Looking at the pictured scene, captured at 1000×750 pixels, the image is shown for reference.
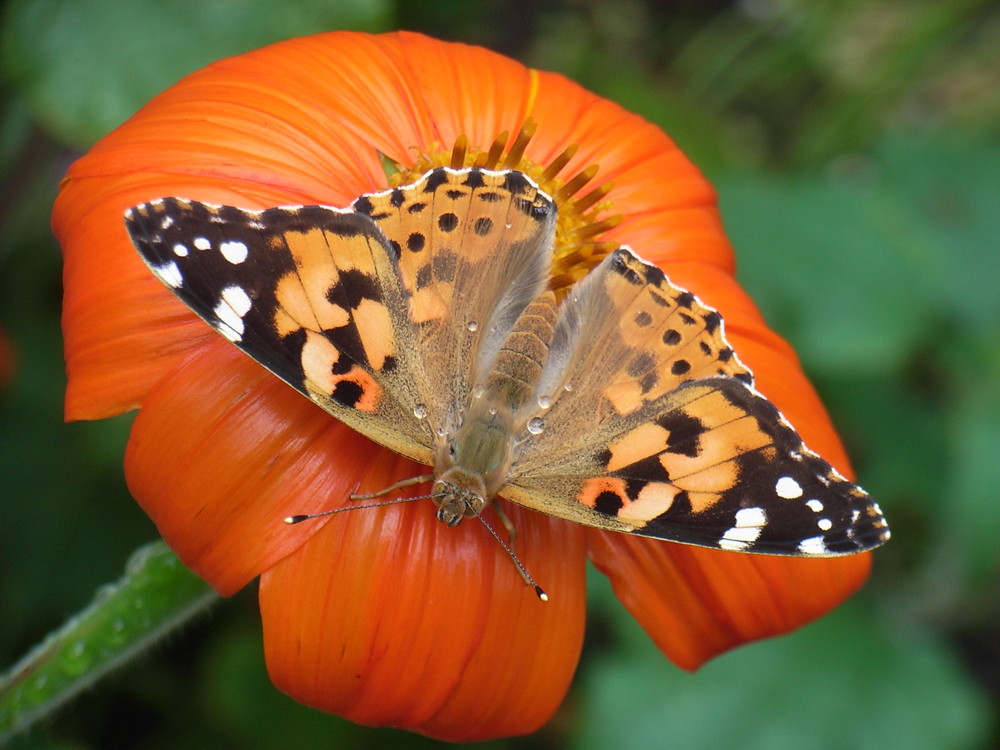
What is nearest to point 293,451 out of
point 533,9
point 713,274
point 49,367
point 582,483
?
point 582,483

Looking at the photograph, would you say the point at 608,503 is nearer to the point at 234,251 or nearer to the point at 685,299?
the point at 685,299

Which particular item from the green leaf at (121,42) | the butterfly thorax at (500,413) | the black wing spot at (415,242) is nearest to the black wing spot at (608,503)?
the butterfly thorax at (500,413)

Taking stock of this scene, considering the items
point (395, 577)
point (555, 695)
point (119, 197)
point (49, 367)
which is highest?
point (119, 197)

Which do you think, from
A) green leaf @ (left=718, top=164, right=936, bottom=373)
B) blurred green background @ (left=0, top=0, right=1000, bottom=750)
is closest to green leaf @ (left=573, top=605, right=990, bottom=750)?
blurred green background @ (left=0, top=0, right=1000, bottom=750)

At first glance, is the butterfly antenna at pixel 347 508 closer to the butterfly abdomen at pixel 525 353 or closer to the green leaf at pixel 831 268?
the butterfly abdomen at pixel 525 353

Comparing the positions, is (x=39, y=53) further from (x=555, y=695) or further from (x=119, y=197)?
(x=555, y=695)

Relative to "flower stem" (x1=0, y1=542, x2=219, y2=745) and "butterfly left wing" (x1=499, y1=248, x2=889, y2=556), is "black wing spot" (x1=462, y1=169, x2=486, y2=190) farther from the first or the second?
"flower stem" (x1=0, y1=542, x2=219, y2=745)

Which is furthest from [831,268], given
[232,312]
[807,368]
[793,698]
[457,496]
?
[232,312]
